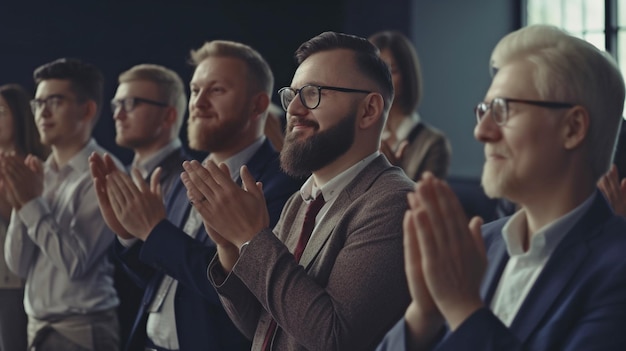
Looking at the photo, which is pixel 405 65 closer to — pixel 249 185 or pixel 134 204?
pixel 134 204

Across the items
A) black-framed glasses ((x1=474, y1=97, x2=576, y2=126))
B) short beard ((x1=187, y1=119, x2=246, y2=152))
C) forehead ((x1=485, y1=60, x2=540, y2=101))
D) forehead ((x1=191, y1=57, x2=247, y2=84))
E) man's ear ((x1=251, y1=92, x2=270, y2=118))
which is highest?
forehead ((x1=485, y1=60, x2=540, y2=101))

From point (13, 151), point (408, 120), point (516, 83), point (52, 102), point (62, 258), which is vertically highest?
point (516, 83)

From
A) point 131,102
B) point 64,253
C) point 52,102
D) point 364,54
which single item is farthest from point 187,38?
point 364,54

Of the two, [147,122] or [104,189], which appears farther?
[147,122]

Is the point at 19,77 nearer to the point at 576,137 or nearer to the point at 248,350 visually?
the point at 248,350

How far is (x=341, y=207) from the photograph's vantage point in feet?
7.87

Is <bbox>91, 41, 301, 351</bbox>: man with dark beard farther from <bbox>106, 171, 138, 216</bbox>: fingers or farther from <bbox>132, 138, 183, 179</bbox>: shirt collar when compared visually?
<bbox>132, 138, 183, 179</bbox>: shirt collar

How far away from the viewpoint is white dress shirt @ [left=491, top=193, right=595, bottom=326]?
69.5 inches

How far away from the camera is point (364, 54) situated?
2537 mm

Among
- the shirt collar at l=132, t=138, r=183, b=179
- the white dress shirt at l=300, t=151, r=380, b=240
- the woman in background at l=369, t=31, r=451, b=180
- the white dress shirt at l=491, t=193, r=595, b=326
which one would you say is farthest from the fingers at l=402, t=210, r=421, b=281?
the woman in background at l=369, t=31, r=451, b=180

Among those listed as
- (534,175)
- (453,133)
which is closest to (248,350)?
(534,175)

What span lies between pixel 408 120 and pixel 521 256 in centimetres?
292

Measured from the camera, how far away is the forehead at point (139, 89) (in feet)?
14.3

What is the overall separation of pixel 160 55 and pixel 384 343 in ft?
22.4
